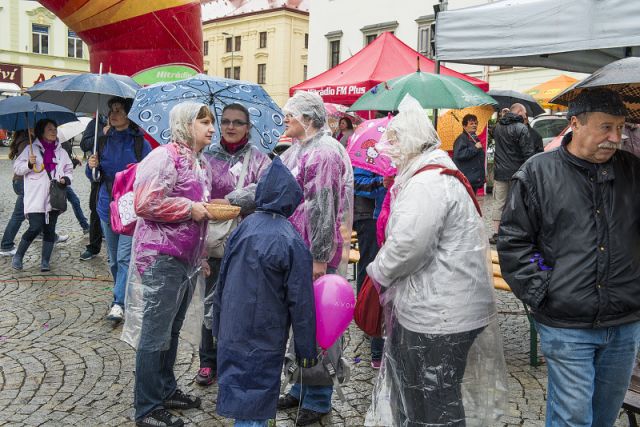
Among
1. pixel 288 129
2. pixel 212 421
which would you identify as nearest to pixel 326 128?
pixel 288 129

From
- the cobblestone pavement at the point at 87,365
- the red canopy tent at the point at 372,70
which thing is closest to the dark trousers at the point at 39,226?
the cobblestone pavement at the point at 87,365

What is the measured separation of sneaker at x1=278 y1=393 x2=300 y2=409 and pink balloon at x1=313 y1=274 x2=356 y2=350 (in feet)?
3.12

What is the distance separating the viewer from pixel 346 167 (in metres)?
3.86

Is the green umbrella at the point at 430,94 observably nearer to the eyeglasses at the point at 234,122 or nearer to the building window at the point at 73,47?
the eyeglasses at the point at 234,122

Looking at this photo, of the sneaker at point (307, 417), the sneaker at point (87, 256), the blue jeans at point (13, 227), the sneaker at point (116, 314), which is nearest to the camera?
the sneaker at point (307, 417)

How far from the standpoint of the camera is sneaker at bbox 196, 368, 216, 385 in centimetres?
409

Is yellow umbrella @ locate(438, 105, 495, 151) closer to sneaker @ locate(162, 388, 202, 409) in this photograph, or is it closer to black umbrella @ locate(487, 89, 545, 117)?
black umbrella @ locate(487, 89, 545, 117)

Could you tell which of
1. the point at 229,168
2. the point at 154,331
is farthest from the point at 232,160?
the point at 154,331

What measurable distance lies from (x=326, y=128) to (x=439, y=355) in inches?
67.5

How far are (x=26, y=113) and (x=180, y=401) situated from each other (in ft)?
16.3

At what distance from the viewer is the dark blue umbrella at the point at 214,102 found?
4.04 metres

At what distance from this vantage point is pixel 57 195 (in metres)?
6.90

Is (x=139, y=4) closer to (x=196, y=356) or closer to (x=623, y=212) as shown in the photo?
(x=196, y=356)

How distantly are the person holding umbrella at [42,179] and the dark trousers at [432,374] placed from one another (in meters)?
5.21
